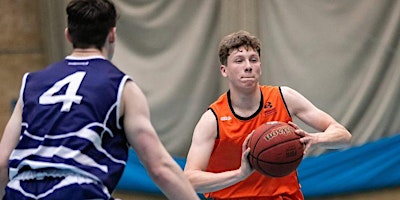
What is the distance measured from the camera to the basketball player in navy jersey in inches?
147

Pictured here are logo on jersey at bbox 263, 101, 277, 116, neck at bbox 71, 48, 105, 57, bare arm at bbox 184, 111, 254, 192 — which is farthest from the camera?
logo on jersey at bbox 263, 101, 277, 116

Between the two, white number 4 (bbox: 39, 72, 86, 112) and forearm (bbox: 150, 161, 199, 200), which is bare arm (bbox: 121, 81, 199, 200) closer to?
forearm (bbox: 150, 161, 199, 200)

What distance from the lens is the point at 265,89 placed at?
18.7 ft

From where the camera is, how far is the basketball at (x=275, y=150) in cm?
494

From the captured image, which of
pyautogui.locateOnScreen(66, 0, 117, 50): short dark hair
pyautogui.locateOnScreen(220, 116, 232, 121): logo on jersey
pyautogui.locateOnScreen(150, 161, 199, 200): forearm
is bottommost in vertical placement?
pyautogui.locateOnScreen(220, 116, 232, 121): logo on jersey

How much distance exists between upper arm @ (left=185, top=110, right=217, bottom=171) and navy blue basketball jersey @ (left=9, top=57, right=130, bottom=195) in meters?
1.60

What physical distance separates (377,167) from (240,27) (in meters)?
1.62

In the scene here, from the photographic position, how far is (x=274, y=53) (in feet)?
26.2

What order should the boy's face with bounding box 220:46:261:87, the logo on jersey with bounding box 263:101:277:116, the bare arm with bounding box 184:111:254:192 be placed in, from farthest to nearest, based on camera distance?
1. the logo on jersey with bounding box 263:101:277:116
2. the boy's face with bounding box 220:46:261:87
3. the bare arm with bounding box 184:111:254:192

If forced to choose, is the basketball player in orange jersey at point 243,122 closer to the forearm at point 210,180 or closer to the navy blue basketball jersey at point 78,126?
the forearm at point 210,180

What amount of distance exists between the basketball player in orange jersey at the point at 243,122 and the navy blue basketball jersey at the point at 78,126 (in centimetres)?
166

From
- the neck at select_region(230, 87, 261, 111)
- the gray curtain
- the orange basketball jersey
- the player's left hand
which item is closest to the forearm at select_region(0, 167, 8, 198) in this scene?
the player's left hand

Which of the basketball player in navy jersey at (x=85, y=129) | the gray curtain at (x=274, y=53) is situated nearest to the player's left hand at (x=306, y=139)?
the basketball player in navy jersey at (x=85, y=129)

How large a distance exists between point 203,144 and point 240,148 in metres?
0.25
